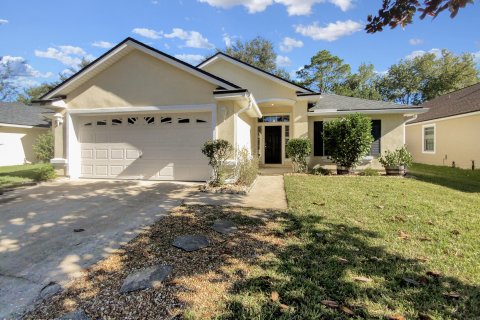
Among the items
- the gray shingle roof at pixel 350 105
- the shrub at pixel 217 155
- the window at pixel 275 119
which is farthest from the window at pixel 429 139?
the shrub at pixel 217 155

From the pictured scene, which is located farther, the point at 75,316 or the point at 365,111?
the point at 365,111

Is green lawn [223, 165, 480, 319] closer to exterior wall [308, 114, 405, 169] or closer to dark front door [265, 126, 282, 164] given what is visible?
exterior wall [308, 114, 405, 169]

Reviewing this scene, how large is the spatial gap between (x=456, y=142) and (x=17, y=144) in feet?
94.8

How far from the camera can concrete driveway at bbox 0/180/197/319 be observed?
3187 mm

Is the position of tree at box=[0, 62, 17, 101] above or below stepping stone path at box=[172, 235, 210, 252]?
above

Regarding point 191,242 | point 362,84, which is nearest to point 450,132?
point 191,242

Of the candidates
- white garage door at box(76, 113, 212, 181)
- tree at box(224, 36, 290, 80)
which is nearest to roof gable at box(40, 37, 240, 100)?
white garage door at box(76, 113, 212, 181)

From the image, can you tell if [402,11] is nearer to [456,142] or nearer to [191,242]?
[191,242]

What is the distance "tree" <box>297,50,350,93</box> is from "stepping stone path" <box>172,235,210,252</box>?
35.9 meters

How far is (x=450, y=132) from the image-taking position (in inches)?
643

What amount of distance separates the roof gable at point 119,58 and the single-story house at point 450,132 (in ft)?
45.8

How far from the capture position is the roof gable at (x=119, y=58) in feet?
30.0

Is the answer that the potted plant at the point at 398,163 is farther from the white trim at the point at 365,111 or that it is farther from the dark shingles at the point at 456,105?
the dark shingles at the point at 456,105

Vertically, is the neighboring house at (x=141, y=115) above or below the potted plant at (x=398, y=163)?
above
